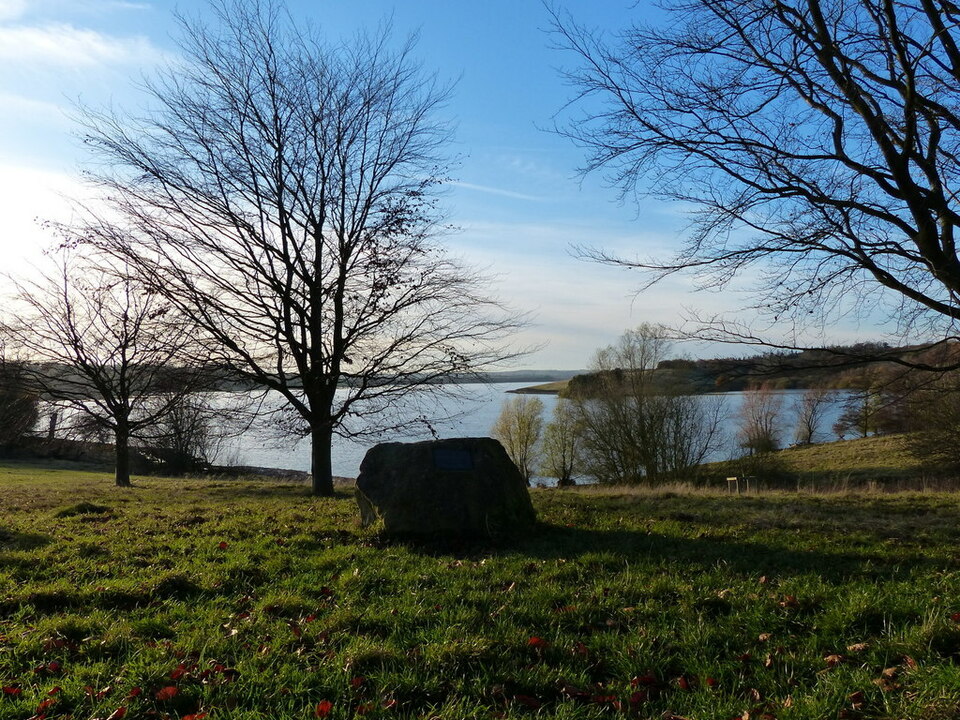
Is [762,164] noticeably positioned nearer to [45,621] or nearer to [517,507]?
[517,507]

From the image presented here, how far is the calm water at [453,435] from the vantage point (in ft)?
46.8

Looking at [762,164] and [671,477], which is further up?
[762,164]

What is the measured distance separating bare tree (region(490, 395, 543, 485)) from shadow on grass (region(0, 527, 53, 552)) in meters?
37.2

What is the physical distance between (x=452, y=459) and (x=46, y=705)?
191 inches

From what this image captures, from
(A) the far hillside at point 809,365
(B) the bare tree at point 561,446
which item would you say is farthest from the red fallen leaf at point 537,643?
(B) the bare tree at point 561,446

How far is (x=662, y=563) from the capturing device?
5.66m

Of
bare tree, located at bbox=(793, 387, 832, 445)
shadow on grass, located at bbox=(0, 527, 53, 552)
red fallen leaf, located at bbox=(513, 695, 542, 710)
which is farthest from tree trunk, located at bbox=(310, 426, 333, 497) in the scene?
bare tree, located at bbox=(793, 387, 832, 445)

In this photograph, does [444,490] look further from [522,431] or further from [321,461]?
[522,431]

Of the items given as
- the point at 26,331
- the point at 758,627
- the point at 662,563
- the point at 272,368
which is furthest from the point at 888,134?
the point at 26,331

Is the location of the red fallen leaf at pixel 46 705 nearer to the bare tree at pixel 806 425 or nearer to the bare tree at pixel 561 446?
the bare tree at pixel 561 446

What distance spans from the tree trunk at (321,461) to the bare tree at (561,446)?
83.1 feet

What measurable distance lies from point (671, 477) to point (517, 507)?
2864 cm

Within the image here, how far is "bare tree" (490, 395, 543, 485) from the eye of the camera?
4428 cm

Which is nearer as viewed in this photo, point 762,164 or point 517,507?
point 762,164
